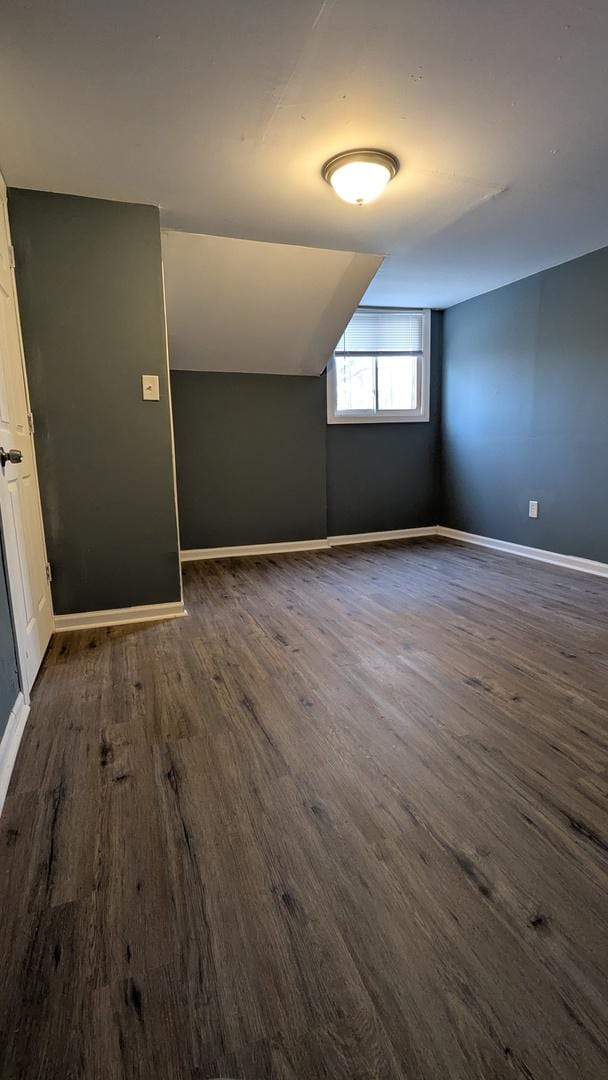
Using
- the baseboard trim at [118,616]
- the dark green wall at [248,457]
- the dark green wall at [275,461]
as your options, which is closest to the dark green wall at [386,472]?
the dark green wall at [275,461]

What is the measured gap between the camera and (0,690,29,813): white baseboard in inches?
52.8

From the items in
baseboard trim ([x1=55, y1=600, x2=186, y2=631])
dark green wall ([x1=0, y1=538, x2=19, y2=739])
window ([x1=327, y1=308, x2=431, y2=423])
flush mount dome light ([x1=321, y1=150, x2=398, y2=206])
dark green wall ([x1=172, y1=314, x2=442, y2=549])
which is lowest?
baseboard trim ([x1=55, y1=600, x2=186, y2=631])

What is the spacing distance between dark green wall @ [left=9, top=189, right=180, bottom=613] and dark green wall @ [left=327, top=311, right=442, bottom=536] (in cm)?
223

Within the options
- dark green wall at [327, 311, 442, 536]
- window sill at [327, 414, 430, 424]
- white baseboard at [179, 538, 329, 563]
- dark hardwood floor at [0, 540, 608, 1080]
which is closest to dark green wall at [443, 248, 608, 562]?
dark green wall at [327, 311, 442, 536]

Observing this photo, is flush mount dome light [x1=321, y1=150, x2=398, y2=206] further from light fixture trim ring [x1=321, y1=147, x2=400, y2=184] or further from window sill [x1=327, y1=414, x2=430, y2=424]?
window sill [x1=327, y1=414, x2=430, y2=424]

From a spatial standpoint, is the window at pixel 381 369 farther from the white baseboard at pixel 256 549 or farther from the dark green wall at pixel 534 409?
the white baseboard at pixel 256 549

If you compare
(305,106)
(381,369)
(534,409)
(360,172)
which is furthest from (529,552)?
(305,106)

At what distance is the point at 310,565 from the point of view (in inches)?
155

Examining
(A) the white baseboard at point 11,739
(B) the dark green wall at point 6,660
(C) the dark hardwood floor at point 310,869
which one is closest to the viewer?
(C) the dark hardwood floor at point 310,869

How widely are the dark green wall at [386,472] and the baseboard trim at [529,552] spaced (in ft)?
1.06

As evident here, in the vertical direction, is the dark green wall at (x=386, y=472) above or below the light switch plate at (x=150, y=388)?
below

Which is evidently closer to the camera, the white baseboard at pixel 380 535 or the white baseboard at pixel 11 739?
the white baseboard at pixel 11 739

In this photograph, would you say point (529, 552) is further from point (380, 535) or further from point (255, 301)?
point (255, 301)

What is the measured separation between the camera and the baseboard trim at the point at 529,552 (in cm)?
353
